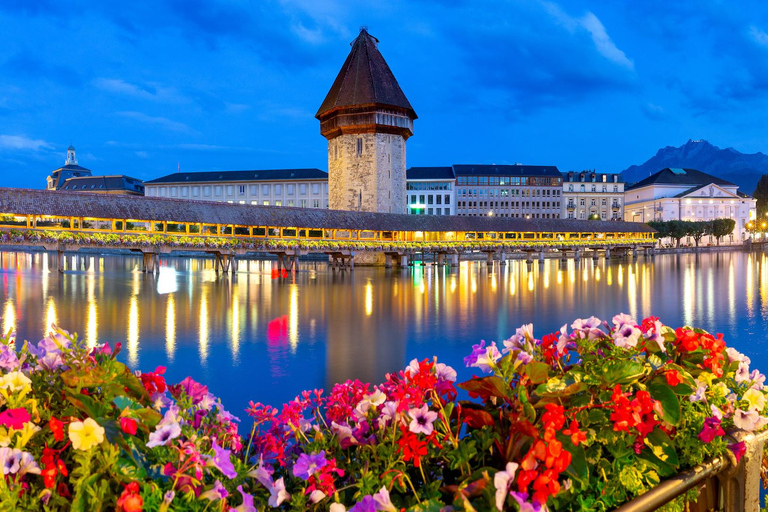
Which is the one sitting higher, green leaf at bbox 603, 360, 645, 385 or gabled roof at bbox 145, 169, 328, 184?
gabled roof at bbox 145, 169, 328, 184

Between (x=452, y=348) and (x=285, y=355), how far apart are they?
118 inches

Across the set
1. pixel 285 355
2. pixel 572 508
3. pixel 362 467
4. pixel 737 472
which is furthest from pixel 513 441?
pixel 285 355

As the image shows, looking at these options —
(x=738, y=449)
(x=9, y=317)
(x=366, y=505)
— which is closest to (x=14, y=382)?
(x=366, y=505)

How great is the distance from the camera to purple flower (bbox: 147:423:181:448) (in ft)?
5.51

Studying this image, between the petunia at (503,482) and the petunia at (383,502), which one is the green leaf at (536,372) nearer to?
the petunia at (503,482)

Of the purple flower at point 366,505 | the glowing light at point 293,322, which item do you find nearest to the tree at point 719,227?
the glowing light at point 293,322

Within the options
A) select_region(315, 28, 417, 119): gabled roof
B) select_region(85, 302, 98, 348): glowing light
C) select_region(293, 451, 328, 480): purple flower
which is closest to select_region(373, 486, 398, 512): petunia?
select_region(293, 451, 328, 480): purple flower

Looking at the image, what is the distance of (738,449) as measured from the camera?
A: 8.00 ft

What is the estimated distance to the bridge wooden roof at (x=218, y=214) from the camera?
26.8 meters

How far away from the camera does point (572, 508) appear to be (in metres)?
2.02

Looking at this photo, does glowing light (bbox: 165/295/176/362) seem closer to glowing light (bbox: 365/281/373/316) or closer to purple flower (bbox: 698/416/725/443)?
glowing light (bbox: 365/281/373/316)

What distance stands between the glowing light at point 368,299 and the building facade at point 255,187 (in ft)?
209

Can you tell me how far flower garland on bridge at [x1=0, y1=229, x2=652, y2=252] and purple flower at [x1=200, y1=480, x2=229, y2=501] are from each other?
27.5 metres

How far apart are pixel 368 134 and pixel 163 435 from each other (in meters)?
41.3
